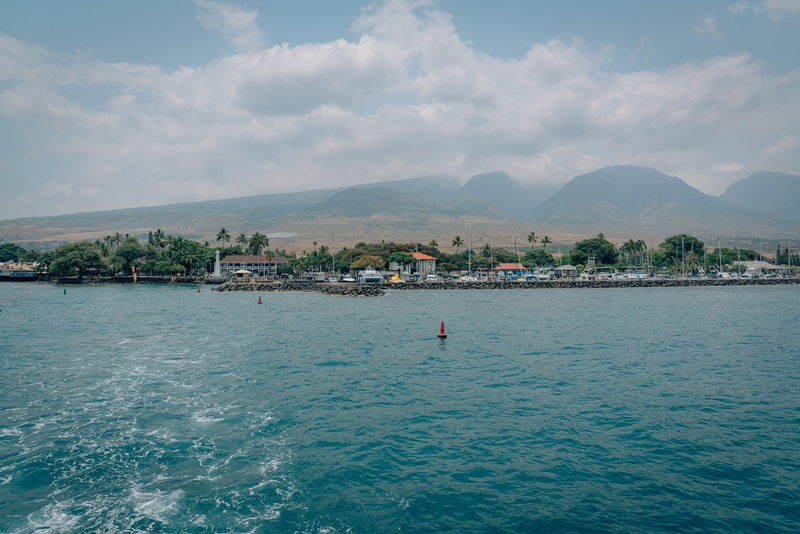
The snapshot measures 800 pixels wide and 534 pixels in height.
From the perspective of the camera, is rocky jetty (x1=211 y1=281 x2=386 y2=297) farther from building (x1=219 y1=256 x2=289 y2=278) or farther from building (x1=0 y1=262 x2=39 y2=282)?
building (x1=0 y1=262 x2=39 y2=282)

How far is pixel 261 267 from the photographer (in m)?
153

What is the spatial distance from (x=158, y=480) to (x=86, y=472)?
6.79ft

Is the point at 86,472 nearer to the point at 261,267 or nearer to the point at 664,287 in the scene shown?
the point at 664,287

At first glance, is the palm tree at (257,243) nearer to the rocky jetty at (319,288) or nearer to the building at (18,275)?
the building at (18,275)

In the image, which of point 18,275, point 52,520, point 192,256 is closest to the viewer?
point 52,520

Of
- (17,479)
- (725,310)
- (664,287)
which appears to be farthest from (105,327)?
(664,287)

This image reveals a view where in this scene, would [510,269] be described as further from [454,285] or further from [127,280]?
[127,280]

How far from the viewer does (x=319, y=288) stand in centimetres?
9531

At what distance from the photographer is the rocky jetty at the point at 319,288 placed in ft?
279

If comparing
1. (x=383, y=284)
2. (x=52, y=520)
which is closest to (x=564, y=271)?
(x=383, y=284)

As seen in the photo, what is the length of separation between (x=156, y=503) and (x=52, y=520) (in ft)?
6.25

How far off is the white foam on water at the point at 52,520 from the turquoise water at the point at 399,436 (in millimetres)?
40

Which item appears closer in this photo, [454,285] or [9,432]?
[9,432]

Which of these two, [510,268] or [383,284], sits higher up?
[510,268]
